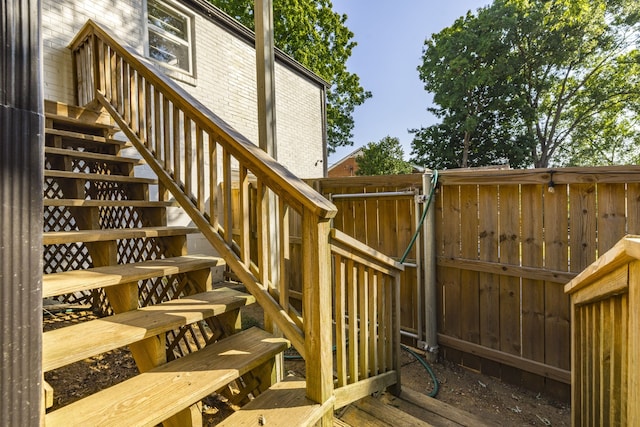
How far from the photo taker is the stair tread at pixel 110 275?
1466 millimetres

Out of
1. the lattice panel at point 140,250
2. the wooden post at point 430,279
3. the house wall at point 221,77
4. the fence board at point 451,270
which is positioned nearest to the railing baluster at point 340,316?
the lattice panel at point 140,250

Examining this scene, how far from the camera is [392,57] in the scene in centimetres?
1803

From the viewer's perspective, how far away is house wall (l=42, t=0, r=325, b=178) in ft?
12.6

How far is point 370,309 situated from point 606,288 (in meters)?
1.18

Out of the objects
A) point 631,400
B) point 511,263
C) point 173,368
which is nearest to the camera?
point 631,400

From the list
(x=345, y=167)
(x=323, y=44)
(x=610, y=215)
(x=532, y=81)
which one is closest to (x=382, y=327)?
(x=610, y=215)

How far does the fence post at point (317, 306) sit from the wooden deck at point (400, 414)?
0.41m

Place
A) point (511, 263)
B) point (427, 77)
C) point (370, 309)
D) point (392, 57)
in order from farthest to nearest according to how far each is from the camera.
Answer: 1. point (392, 57)
2. point (427, 77)
3. point (511, 263)
4. point (370, 309)

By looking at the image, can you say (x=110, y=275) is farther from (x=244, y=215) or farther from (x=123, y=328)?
(x=244, y=215)

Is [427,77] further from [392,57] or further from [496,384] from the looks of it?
[496,384]

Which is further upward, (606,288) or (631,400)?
(606,288)

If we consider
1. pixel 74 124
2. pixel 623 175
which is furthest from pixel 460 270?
A: pixel 74 124

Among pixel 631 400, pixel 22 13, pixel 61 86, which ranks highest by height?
pixel 61 86

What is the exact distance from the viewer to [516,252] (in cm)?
264
